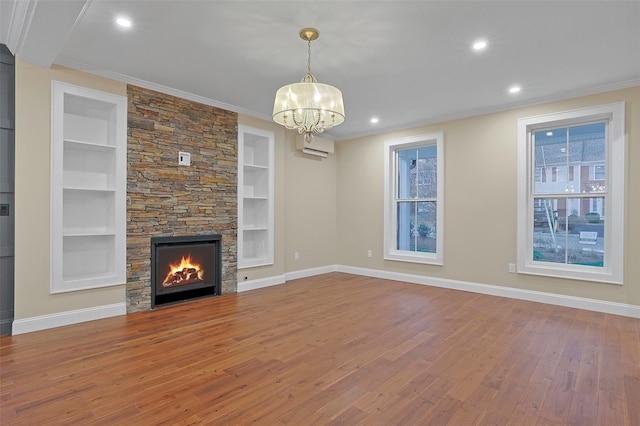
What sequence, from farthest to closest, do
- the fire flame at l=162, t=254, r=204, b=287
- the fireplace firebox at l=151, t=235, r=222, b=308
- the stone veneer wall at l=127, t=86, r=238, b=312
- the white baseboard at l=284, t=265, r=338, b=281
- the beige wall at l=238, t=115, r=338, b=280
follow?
the white baseboard at l=284, t=265, r=338, b=281 < the beige wall at l=238, t=115, r=338, b=280 < the fire flame at l=162, t=254, r=204, b=287 < the fireplace firebox at l=151, t=235, r=222, b=308 < the stone veneer wall at l=127, t=86, r=238, b=312

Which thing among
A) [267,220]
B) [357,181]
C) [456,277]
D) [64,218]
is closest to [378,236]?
[357,181]

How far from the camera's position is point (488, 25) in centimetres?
273

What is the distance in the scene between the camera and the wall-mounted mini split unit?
19.6 feet

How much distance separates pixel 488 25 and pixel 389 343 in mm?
2817

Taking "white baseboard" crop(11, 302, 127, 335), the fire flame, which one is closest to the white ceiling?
the fire flame

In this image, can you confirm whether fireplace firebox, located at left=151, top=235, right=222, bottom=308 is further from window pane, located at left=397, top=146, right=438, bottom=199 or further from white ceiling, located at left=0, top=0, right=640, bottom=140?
window pane, located at left=397, top=146, right=438, bottom=199

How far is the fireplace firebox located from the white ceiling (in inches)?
76.4

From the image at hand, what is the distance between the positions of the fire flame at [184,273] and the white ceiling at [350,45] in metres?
2.21

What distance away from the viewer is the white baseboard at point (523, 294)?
12.8ft

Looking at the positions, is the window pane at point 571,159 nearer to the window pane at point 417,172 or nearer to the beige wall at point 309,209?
the window pane at point 417,172

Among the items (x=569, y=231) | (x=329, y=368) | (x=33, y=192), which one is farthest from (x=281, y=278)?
(x=569, y=231)

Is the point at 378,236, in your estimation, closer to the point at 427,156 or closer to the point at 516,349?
the point at 427,156

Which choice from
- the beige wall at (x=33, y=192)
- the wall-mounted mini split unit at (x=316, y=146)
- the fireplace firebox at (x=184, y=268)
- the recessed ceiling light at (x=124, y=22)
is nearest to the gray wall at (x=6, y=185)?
the beige wall at (x=33, y=192)

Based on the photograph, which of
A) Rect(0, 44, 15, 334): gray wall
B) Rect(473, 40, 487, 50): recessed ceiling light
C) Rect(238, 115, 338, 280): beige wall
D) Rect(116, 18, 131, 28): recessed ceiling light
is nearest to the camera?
Rect(116, 18, 131, 28): recessed ceiling light
